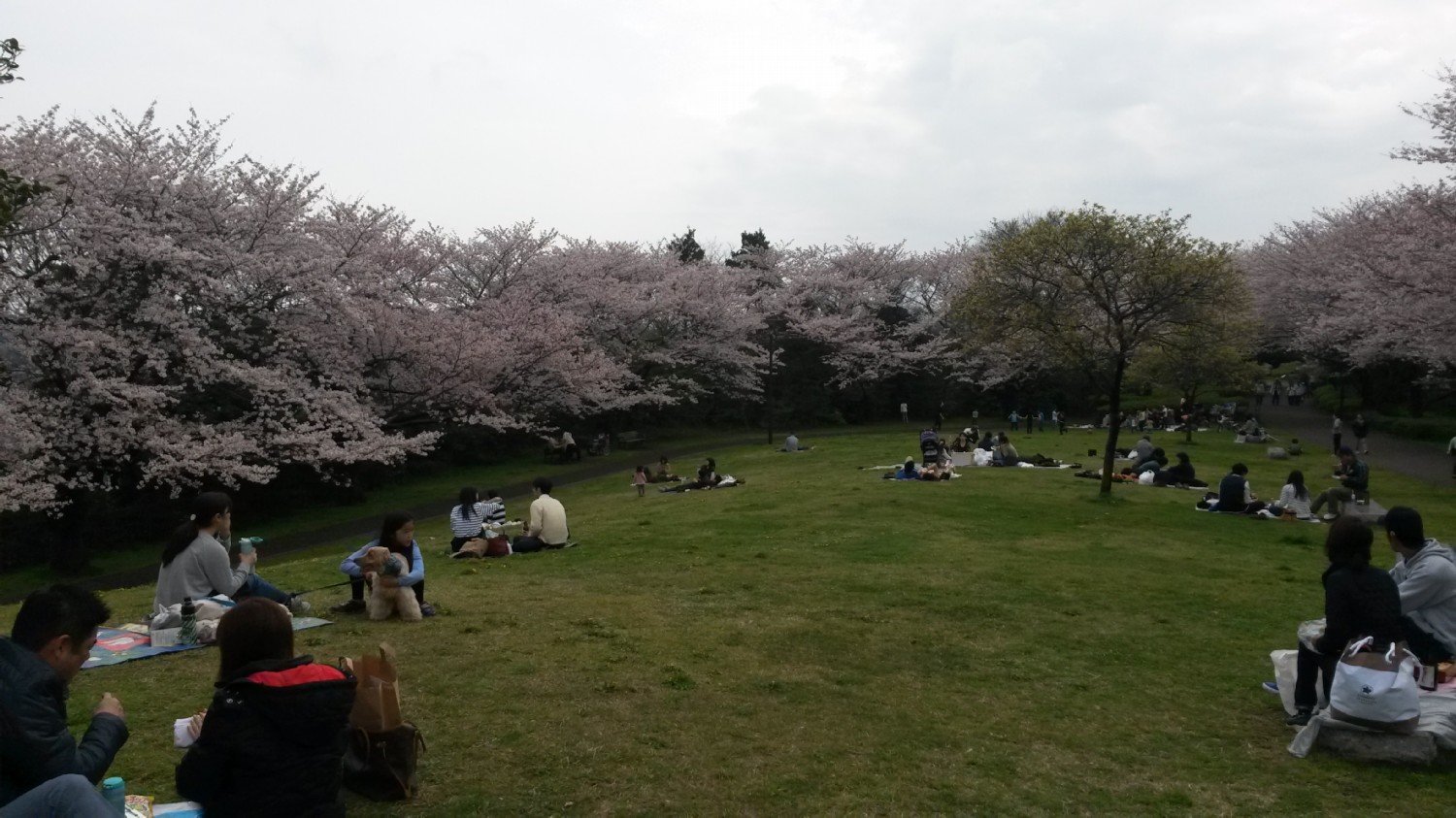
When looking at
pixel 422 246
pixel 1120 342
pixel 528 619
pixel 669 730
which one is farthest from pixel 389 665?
pixel 422 246

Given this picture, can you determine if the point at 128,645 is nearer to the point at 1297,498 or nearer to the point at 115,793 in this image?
the point at 115,793

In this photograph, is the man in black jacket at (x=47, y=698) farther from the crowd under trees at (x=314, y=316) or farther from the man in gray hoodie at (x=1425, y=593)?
the man in gray hoodie at (x=1425, y=593)

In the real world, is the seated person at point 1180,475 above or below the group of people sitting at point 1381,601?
below

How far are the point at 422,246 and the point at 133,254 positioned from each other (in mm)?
11548

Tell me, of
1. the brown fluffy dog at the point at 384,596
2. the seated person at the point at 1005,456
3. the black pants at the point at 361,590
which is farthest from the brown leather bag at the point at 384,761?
the seated person at the point at 1005,456

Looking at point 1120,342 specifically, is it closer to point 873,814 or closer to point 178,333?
point 873,814

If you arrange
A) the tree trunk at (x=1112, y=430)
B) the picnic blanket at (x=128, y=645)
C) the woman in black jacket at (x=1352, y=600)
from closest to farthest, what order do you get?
the woman in black jacket at (x=1352, y=600), the picnic blanket at (x=128, y=645), the tree trunk at (x=1112, y=430)

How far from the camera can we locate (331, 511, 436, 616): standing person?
344 inches

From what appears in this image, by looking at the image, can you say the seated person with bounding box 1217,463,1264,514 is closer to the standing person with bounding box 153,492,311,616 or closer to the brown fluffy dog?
the brown fluffy dog

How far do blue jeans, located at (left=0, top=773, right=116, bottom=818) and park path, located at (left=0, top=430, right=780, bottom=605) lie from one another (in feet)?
27.6

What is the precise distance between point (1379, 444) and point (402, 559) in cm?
3353

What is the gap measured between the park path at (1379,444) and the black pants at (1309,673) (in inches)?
798

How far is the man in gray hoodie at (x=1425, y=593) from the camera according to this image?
654 centimetres

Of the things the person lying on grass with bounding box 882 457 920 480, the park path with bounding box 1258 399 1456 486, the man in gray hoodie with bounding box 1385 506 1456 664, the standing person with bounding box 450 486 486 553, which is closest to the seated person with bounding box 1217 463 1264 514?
the person lying on grass with bounding box 882 457 920 480
